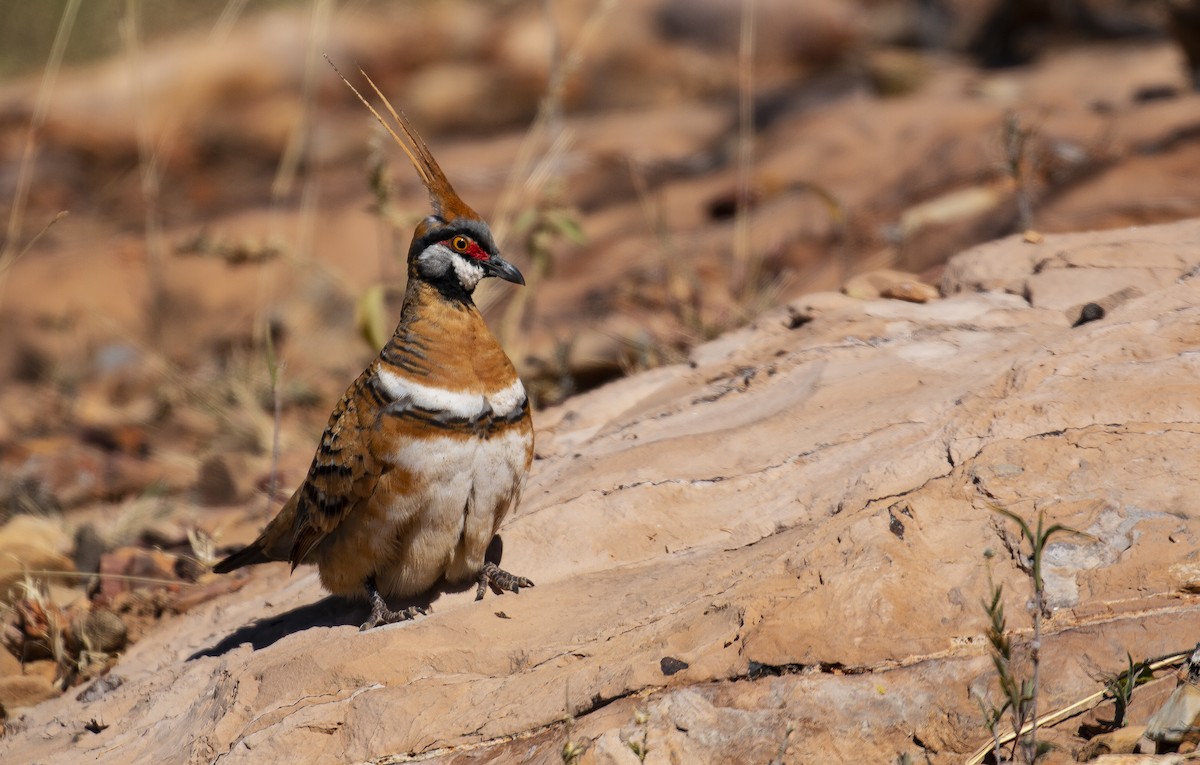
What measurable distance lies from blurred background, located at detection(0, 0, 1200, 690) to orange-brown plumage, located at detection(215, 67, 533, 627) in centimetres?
99

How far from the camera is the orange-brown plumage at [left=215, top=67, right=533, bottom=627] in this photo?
4273 millimetres

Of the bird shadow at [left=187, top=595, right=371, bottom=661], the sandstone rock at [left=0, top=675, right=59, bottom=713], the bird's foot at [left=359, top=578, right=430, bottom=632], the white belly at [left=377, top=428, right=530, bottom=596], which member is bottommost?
the sandstone rock at [left=0, top=675, right=59, bottom=713]

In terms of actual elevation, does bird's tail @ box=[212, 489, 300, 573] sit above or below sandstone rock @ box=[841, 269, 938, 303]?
below

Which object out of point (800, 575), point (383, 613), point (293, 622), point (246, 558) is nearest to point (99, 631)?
point (246, 558)

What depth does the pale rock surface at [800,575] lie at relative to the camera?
340 cm

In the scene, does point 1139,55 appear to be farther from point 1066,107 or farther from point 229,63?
point 229,63

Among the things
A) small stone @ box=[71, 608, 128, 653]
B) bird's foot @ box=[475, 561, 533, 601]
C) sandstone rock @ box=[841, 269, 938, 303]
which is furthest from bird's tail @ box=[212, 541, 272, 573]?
sandstone rock @ box=[841, 269, 938, 303]

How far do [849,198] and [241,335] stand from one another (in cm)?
511

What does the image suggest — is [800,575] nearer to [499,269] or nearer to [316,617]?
[499,269]

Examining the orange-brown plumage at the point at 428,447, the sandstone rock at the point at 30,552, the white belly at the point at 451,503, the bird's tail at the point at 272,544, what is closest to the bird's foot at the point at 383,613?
the orange-brown plumage at the point at 428,447

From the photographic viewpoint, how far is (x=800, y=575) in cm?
377

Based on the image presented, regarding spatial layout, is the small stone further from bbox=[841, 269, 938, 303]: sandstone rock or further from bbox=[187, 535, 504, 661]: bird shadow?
bbox=[841, 269, 938, 303]: sandstone rock

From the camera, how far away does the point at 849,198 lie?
32.8ft

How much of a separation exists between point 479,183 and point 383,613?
30.2 ft
